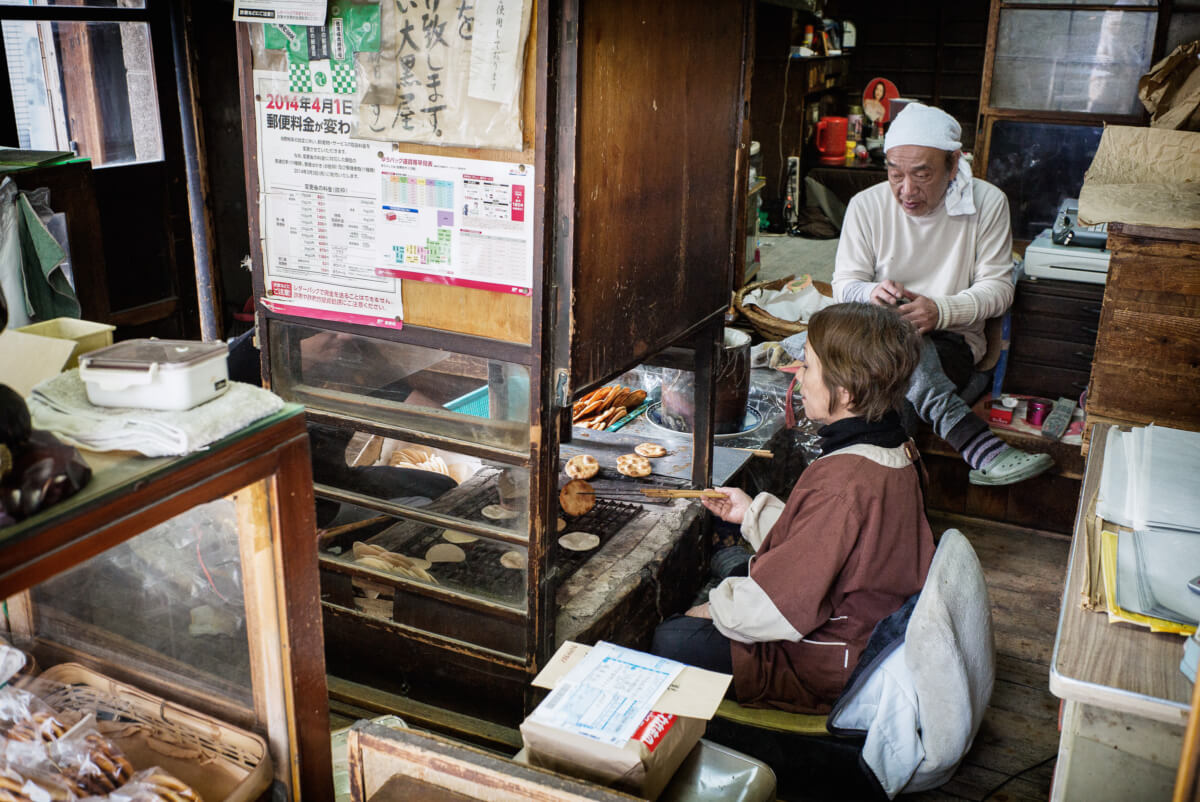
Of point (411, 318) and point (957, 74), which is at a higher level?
point (957, 74)

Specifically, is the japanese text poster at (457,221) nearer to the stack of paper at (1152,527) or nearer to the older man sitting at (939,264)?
the stack of paper at (1152,527)

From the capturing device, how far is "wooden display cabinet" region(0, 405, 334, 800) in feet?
4.29

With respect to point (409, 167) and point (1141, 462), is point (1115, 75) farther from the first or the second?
point (409, 167)

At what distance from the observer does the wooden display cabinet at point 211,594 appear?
131 cm

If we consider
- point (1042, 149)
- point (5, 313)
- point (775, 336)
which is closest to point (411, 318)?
point (5, 313)

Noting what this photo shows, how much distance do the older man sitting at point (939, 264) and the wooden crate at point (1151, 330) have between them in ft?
4.52

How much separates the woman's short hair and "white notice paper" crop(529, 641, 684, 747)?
1178mm

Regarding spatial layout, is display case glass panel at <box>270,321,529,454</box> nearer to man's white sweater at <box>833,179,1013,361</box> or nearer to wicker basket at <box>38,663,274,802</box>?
wicker basket at <box>38,663,274,802</box>

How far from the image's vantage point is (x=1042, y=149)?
21.2ft

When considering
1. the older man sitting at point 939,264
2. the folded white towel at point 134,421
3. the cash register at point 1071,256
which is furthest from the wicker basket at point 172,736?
the cash register at point 1071,256

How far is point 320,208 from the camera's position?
2701 millimetres

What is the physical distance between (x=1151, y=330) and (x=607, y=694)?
1.99 m

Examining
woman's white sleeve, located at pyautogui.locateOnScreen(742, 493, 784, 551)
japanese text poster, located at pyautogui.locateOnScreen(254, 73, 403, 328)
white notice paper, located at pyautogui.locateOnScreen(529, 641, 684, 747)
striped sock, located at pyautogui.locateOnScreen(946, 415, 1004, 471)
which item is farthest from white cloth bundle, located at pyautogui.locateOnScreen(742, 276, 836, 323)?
white notice paper, located at pyautogui.locateOnScreen(529, 641, 684, 747)

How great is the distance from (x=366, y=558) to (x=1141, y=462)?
2131mm
